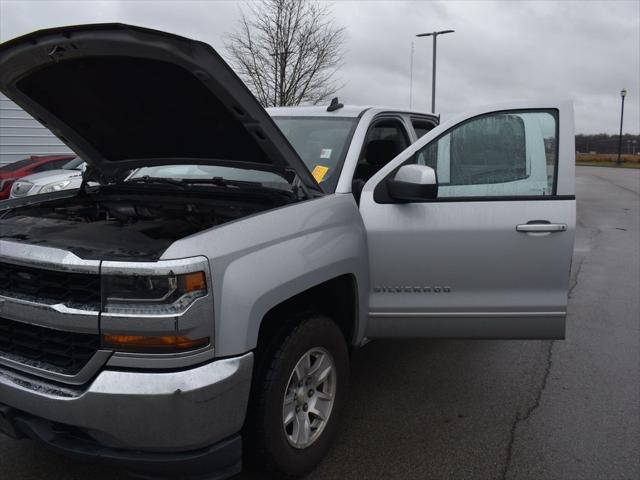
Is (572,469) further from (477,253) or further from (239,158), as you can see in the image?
(239,158)

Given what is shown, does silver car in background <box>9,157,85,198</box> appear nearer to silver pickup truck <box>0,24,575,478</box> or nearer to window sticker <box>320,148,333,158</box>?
silver pickup truck <box>0,24,575,478</box>

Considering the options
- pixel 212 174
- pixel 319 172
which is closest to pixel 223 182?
pixel 212 174

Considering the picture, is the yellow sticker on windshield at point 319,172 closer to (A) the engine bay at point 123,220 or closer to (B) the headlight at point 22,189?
(A) the engine bay at point 123,220

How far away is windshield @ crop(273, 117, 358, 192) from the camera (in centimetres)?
343

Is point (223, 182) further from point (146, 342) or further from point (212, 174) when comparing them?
point (146, 342)

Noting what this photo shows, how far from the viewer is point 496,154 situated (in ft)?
11.5

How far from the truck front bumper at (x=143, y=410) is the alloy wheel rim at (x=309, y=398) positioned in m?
0.44

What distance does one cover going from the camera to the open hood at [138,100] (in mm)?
2502

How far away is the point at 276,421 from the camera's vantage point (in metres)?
2.57

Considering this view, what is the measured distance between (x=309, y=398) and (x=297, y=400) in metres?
0.11

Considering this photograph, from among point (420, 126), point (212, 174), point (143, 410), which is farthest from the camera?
point (420, 126)

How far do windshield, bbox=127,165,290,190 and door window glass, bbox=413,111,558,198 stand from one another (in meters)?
0.88

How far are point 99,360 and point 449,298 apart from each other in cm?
199

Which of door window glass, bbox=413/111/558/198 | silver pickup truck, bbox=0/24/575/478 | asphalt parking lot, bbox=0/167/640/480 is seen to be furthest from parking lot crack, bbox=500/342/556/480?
door window glass, bbox=413/111/558/198
